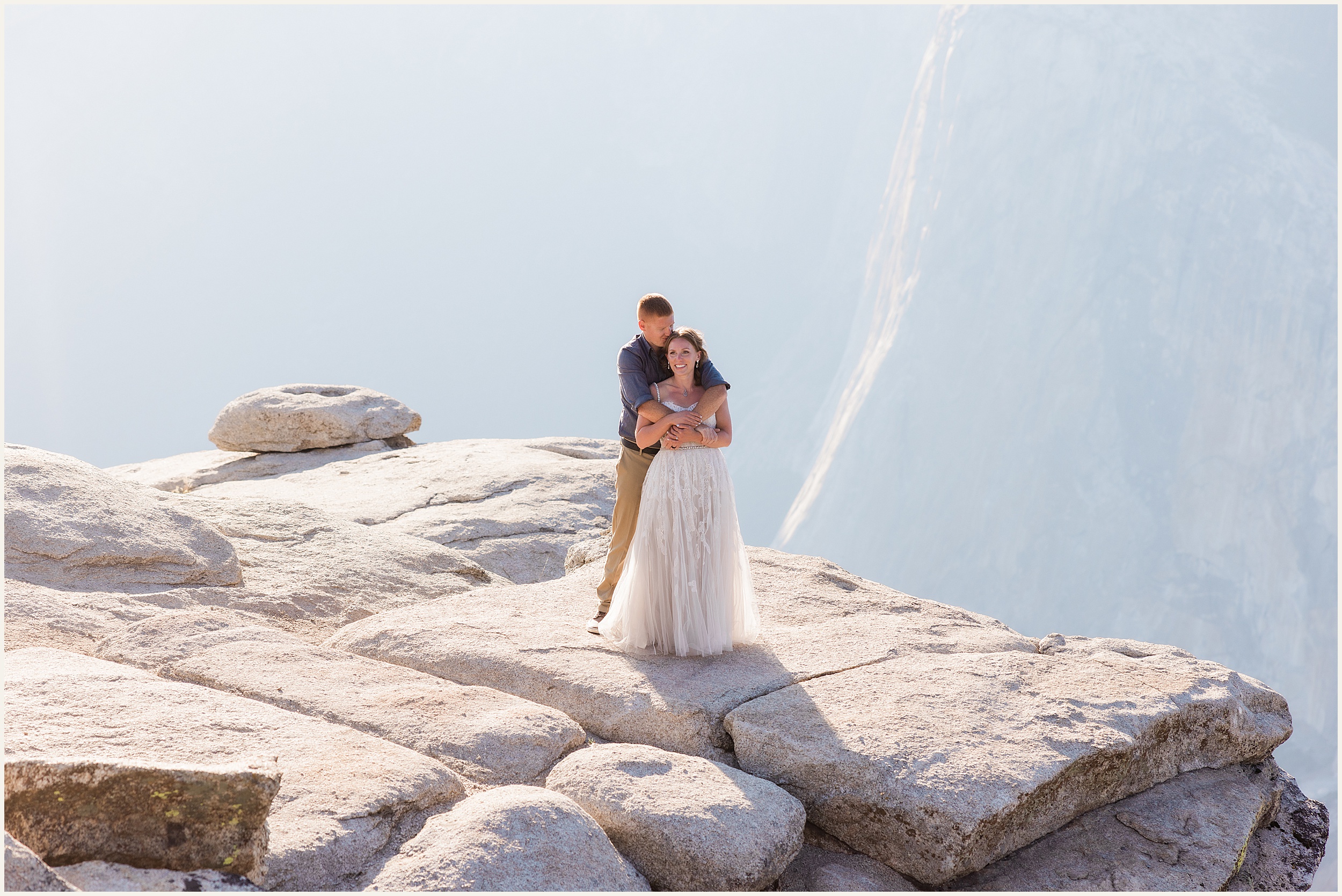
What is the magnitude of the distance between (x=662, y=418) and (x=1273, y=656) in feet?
90.9

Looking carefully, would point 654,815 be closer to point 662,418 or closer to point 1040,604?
point 662,418

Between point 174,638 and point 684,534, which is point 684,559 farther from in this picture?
point 174,638

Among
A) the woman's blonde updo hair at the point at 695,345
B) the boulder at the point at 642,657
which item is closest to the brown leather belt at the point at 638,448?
the woman's blonde updo hair at the point at 695,345

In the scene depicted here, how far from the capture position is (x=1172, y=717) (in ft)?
12.5

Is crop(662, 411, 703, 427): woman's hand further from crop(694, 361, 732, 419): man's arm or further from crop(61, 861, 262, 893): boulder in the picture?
crop(61, 861, 262, 893): boulder

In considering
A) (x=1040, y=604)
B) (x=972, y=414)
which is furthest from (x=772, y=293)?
(x=1040, y=604)

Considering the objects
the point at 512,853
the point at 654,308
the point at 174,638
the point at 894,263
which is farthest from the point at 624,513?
the point at 894,263

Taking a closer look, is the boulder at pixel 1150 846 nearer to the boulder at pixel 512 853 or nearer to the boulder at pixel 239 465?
the boulder at pixel 512 853

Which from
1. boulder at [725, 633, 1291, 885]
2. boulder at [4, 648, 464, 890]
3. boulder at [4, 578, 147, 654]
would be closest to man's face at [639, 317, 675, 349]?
boulder at [725, 633, 1291, 885]

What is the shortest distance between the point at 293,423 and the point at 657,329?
9.07 m

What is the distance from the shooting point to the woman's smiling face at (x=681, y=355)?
4242 mm

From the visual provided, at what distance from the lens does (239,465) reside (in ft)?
39.0

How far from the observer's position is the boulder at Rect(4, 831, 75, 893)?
6.39 ft

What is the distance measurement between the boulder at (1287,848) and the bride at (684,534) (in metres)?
2.35
